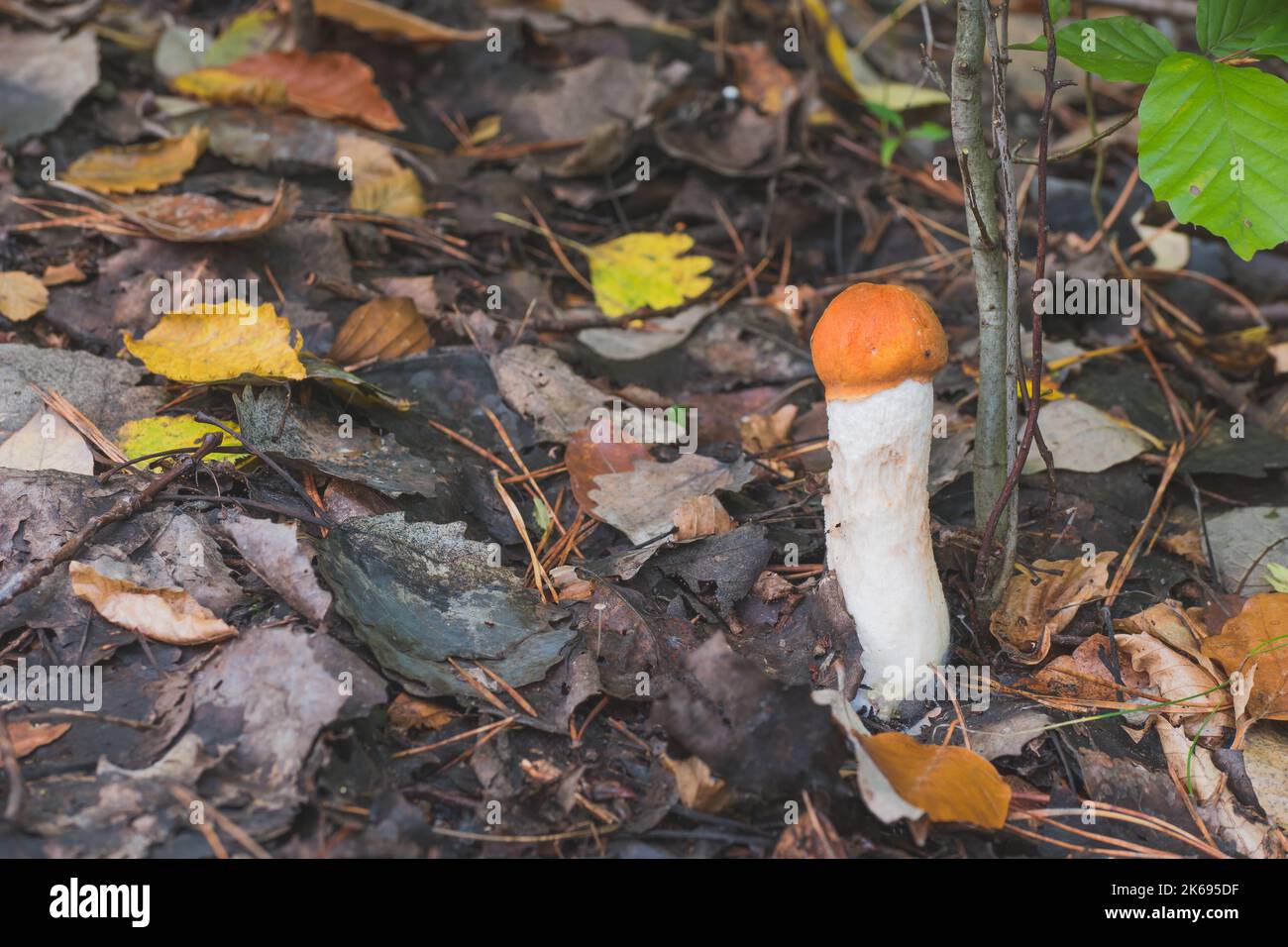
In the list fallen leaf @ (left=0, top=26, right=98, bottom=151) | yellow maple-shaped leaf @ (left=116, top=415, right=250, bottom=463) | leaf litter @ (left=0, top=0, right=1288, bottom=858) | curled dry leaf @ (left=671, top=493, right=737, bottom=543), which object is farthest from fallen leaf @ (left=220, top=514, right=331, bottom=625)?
fallen leaf @ (left=0, top=26, right=98, bottom=151)

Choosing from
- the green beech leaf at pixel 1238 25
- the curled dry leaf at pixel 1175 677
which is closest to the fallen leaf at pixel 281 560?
the curled dry leaf at pixel 1175 677

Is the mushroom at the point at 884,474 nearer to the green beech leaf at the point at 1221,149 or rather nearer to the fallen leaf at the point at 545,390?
the green beech leaf at the point at 1221,149

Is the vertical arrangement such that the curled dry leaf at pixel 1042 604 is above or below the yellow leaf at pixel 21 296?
below

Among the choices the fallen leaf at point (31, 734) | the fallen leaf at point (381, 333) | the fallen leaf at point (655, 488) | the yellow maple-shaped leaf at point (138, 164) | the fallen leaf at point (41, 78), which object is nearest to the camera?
the fallen leaf at point (31, 734)

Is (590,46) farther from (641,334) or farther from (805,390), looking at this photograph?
(805,390)

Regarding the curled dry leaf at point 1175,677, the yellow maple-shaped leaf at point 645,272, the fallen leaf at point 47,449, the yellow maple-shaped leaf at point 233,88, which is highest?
the yellow maple-shaped leaf at point 233,88

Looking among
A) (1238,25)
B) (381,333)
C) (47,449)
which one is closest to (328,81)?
(381,333)
